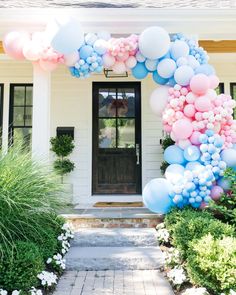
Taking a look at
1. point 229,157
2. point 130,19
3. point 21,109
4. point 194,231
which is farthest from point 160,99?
point 21,109

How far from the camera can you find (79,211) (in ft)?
16.4

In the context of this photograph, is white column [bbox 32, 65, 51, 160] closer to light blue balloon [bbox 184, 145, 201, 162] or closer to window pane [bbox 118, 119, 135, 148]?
light blue balloon [bbox 184, 145, 201, 162]

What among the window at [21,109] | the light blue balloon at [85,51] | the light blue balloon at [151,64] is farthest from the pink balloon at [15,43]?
the window at [21,109]

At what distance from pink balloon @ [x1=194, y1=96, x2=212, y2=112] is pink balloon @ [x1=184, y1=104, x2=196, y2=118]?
0.06 meters

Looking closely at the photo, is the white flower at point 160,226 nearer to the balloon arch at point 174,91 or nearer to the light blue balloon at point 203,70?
the balloon arch at point 174,91

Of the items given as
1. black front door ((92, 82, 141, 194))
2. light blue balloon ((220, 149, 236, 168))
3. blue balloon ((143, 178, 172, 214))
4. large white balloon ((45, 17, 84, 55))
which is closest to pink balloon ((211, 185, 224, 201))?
light blue balloon ((220, 149, 236, 168))

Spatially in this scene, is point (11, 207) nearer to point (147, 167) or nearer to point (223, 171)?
point (223, 171)

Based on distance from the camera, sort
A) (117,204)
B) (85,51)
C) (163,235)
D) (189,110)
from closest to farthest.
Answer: (163,235) → (189,110) → (85,51) → (117,204)

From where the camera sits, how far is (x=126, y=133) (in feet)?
21.1

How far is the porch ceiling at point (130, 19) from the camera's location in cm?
450

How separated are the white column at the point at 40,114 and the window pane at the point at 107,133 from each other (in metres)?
1.92

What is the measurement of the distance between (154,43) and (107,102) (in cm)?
259

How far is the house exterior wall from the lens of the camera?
20.7 ft

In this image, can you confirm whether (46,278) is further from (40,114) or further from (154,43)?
(154,43)
